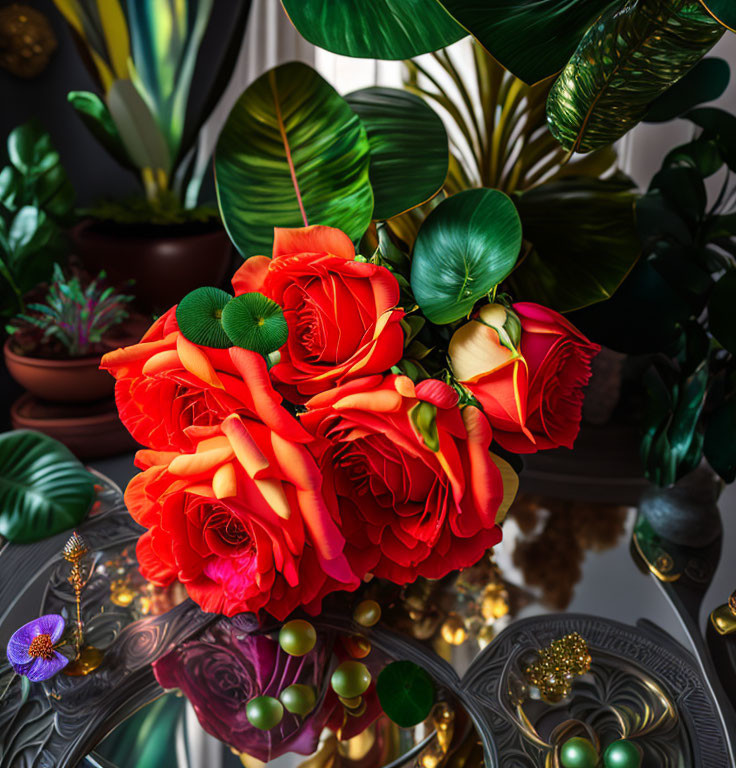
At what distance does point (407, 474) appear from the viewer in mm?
308

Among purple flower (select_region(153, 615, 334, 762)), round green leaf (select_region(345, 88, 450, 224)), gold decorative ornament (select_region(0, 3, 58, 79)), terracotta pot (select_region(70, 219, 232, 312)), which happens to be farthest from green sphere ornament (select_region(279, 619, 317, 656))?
gold decorative ornament (select_region(0, 3, 58, 79))

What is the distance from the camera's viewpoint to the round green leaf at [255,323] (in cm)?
30

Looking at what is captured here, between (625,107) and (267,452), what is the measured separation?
Answer: 0.67ft

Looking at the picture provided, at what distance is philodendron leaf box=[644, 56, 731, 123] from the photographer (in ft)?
1.49

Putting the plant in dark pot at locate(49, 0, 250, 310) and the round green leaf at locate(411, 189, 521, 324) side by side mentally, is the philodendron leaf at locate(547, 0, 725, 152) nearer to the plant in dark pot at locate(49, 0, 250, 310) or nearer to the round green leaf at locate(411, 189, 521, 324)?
the round green leaf at locate(411, 189, 521, 324)

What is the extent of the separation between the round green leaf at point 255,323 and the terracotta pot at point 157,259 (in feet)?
1.02

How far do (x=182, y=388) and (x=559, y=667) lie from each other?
0.22 meters

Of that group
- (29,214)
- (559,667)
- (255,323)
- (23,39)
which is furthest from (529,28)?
(23,39)

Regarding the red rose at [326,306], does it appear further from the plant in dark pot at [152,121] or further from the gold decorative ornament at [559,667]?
the plant in dark pot at [152,121]

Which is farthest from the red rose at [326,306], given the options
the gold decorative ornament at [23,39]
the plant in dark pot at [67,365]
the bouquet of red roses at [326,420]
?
the gold decorative ornament at [23,39]

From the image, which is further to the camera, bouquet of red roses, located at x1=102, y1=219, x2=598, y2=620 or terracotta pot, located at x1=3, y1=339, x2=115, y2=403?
terracotta pot, located at x1=3, y1=339, x2=115, y2=403

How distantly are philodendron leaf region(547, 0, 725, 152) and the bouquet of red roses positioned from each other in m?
0.08

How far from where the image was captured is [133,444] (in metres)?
0.51

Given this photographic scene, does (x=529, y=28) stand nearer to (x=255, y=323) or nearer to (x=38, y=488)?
(x=255, y=323)
